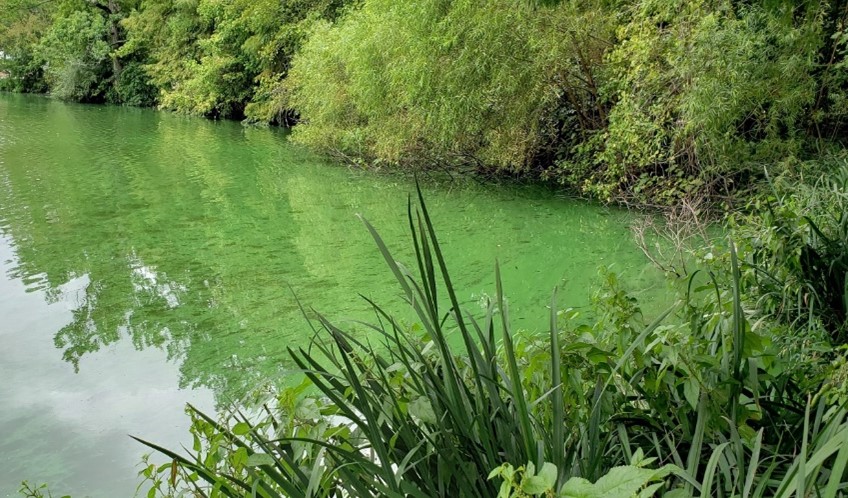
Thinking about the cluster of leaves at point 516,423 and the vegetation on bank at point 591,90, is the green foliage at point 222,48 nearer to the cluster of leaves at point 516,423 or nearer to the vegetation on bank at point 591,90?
the vegetation on bank at point 591,90

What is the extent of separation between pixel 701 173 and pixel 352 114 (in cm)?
547

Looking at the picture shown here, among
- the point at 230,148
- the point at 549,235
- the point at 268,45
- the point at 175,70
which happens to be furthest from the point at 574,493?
the point at 175,70

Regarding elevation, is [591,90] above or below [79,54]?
above

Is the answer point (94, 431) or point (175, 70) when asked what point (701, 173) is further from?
point (175, 70)

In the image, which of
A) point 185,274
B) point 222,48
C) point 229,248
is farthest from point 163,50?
point 185,274

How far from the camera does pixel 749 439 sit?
4.28 ft

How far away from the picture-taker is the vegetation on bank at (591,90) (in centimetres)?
574

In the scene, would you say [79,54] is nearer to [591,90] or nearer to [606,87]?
[591,90]

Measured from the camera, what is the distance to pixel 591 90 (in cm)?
759

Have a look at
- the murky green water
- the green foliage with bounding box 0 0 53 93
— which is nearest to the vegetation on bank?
the murky green water

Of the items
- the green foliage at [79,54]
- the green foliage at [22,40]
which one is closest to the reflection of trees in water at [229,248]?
the green foliage at [79,54]

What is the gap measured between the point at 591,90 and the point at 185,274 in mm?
4477

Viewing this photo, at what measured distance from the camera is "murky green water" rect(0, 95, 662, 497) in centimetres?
337

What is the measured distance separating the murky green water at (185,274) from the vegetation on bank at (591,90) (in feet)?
1.74
